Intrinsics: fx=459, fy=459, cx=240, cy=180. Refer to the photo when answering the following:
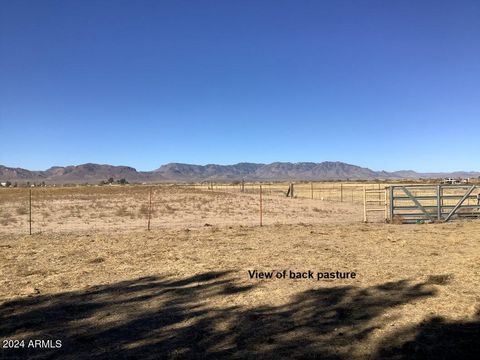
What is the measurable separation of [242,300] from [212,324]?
1.26 metres

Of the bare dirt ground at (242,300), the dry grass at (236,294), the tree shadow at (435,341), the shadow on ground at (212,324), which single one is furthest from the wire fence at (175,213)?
the tree shadow at (435,341)

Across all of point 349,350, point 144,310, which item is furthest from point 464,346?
point 144,310

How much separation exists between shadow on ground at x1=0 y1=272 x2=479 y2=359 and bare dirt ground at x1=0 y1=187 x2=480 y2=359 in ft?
0.06

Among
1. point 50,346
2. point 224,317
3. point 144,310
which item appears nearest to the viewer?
point 50,346

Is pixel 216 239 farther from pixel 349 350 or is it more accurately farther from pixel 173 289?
pixel 349 350

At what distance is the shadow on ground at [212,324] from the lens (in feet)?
17.8

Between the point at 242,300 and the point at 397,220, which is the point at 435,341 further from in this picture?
the point at 397,220

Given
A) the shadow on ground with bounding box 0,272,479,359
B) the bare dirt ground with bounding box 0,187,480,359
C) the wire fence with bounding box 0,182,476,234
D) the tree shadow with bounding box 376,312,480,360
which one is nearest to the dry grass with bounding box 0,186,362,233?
the wire fence with bounding box 0,182,476,234

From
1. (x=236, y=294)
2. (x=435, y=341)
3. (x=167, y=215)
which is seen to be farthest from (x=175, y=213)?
(x=435, y=341)

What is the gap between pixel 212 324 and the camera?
252 inches

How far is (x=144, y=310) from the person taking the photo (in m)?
7.21

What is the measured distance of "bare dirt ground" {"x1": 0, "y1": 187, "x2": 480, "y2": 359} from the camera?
5559 millimetres

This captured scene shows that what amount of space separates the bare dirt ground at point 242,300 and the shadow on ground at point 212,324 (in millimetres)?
17

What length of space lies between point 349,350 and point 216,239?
9685 millimetres
